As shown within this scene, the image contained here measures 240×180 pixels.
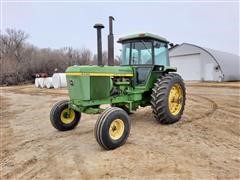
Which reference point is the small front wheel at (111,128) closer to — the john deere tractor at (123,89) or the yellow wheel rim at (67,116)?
the john deere tractor at (123,89)

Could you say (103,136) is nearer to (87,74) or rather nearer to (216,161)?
(87,74)

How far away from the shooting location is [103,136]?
4348 mm

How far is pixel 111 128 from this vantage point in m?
4.59

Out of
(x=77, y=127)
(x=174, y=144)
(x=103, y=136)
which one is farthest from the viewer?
(x=77, y=127)

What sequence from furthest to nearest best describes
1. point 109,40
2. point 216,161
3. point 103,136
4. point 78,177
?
point 109,40 < point 103,136 < point 216,161 < point 78,177

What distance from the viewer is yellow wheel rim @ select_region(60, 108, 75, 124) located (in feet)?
19.6

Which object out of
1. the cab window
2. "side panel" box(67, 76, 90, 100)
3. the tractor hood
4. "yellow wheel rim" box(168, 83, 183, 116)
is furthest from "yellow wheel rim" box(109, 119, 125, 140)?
the cab window

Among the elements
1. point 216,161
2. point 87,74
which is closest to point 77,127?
point 87,74

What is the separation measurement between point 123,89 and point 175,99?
139 cm

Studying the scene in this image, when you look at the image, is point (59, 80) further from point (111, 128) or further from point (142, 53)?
point (111, 128)

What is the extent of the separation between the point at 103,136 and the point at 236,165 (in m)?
2.04

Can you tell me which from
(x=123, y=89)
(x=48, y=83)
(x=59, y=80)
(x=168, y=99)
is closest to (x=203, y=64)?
(x=59, y=80)

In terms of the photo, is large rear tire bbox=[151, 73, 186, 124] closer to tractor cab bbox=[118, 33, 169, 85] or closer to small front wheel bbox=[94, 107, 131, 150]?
tractor cab bbox=[118, 33, 169, 85]

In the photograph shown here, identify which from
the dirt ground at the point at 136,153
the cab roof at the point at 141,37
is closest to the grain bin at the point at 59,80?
the dirt ground at the point at 136,153
